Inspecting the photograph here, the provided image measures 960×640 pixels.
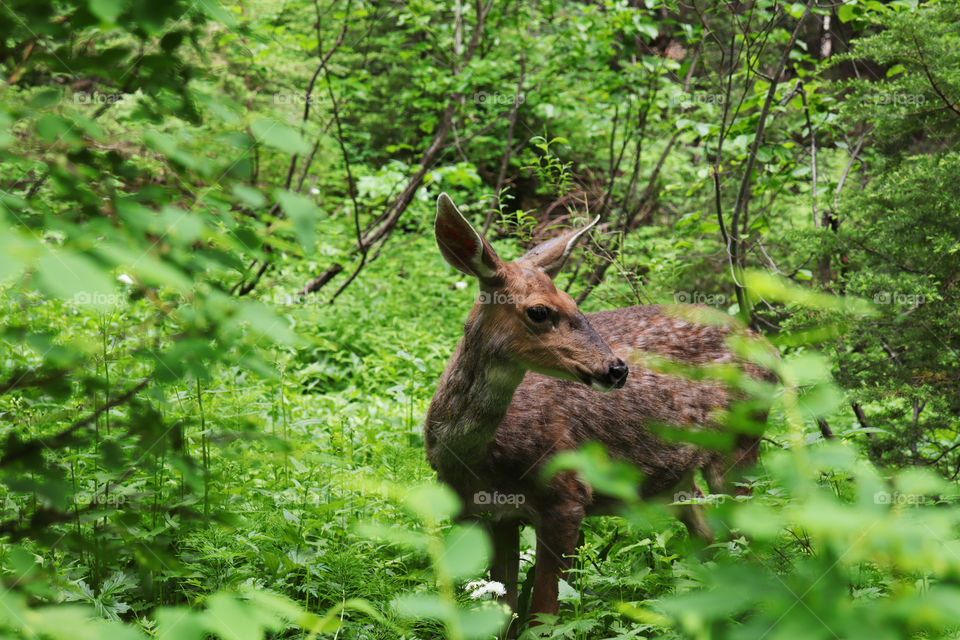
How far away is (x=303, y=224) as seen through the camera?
1.42 m

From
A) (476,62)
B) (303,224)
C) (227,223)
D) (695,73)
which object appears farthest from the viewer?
(695,73)

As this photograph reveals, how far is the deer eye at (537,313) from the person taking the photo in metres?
4.29

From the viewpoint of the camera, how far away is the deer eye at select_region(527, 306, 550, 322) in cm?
429

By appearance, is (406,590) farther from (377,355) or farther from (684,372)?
(377,355)

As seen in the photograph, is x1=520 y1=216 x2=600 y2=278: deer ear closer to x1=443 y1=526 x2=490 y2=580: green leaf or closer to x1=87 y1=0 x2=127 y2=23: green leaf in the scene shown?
x1=87 y1=0 x2=127 y2=23: green leaf

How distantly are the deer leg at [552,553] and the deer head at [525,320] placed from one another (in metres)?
0.75

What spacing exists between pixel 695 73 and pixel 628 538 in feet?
31.7

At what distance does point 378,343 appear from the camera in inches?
348

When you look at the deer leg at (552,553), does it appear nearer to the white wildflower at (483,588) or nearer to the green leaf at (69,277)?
the white wildflower at (483,588)

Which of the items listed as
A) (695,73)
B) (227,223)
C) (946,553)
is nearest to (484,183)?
(695,73)

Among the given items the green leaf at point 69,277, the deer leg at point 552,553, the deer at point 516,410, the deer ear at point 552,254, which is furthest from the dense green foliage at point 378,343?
the deer ear at point 552,254

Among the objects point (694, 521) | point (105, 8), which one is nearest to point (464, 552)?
A: point (105, 8)

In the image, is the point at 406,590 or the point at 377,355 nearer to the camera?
the point at 406,590

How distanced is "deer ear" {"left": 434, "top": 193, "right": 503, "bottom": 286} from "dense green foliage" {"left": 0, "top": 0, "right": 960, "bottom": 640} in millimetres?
701
